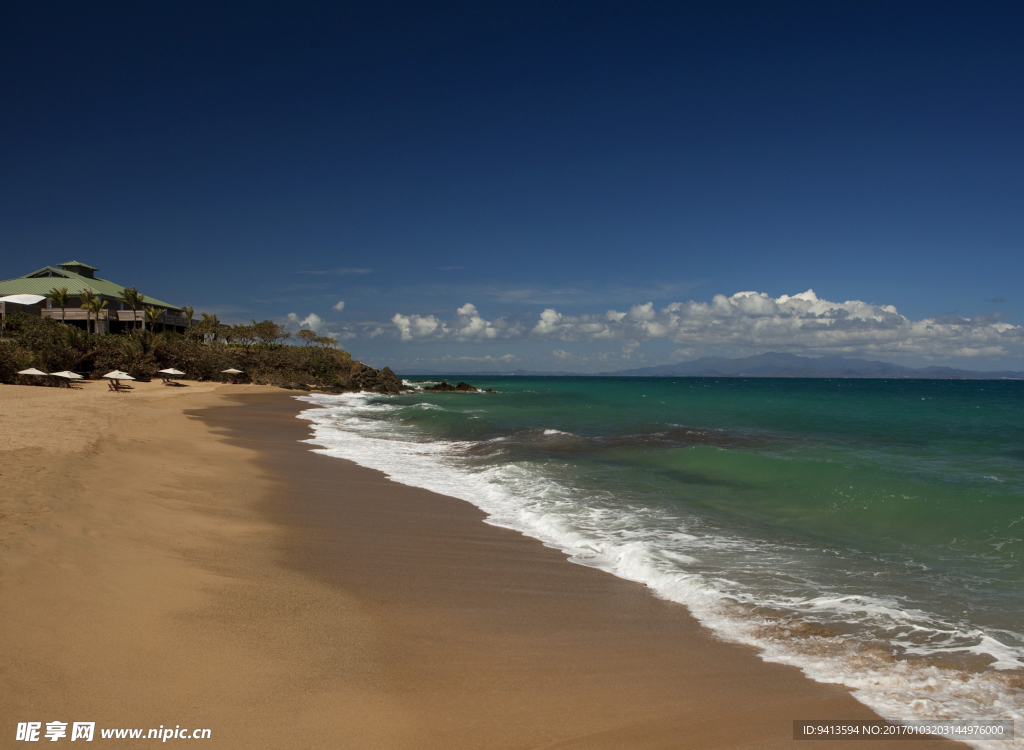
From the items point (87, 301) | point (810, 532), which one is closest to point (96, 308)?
point (87, 301)

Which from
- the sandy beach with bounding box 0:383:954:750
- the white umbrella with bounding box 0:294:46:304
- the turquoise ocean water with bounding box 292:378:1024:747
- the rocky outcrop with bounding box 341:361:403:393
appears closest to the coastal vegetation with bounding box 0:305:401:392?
the rocky outcrop with bounding box 341:361:403:393

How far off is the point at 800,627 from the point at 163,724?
5.20m

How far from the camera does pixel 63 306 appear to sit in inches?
1916

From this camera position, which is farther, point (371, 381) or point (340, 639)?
point (371, 381)

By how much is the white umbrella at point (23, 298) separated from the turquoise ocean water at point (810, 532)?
45.2 m

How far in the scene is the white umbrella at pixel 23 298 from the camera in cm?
4764

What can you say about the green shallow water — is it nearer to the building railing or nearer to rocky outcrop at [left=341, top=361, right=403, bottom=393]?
rocky outcrop at [left=341, top=361, right=403, bottom=393]

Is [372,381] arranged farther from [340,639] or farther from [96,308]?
[340,639]

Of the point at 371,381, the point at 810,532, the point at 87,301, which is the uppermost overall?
the point at 87,301

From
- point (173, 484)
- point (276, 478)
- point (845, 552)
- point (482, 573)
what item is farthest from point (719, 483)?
point (173, 484)

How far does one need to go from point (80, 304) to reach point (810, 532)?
64.0 metres

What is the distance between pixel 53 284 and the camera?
5450cm

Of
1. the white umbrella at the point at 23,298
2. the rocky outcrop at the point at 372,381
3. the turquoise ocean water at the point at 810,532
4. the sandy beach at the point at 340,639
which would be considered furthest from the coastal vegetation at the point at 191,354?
the sandy beach at the point at 340,639

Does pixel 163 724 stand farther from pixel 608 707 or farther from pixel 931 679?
pixel 931 679
